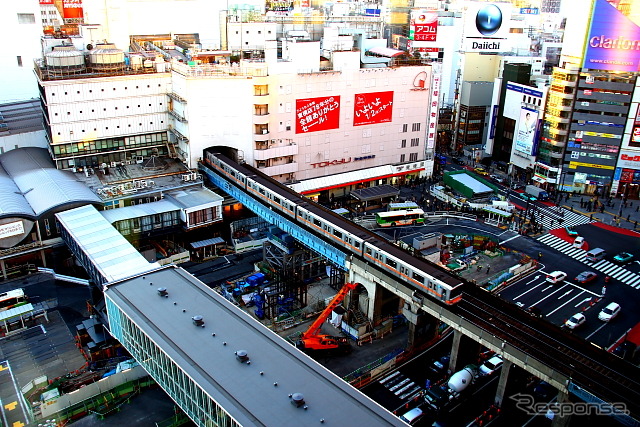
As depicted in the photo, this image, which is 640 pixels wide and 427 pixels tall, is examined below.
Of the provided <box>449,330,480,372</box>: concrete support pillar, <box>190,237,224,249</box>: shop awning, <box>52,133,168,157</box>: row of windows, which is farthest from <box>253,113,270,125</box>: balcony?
<box>449,330,480,372</box>: concrete support pillar

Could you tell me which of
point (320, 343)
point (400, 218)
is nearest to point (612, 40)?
point (400, 218)

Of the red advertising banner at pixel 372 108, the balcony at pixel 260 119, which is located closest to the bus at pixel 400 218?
the red advertising banner at pixel 372 108

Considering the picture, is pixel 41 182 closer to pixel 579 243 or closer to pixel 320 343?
pixel 320 343

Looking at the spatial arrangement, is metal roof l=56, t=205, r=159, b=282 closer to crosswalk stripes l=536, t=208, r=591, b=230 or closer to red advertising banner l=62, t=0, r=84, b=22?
crosswalk stripes l=536, t=208, r=591, b=230

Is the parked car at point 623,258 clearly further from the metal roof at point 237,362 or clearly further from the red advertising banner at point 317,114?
the metal roof at point 237,362

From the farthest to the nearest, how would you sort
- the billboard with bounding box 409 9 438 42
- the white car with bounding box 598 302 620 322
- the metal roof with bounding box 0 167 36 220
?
the billboard with bounding box 409 9 438 42, the metal roof with bounding box 0 167 36 220, the white car with bounding box 598 302 620 322

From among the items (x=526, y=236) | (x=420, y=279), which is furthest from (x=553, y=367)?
(x=526, y=236)
